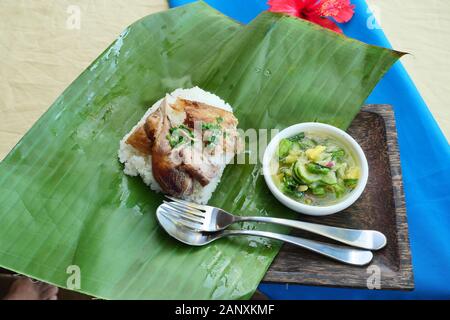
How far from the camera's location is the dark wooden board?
9.52 ft

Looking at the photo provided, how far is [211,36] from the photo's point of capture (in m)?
3.93

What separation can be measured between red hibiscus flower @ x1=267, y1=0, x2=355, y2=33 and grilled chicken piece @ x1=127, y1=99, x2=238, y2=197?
1322mm

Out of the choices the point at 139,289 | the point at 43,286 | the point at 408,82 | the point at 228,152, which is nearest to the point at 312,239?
the point at 228,152

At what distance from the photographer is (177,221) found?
310 cm

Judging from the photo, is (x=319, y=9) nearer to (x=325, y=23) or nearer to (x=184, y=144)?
(x=325, y=23)

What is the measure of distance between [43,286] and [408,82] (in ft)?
10.6

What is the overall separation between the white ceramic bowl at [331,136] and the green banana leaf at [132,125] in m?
0.14

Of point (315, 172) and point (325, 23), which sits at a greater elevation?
point (325, 23)

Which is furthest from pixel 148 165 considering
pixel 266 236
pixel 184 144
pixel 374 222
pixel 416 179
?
pixel 416 179

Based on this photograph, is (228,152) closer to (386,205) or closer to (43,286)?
(386,205)

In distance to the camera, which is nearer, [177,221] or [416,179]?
[177,221]

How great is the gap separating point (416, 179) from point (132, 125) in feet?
7.15

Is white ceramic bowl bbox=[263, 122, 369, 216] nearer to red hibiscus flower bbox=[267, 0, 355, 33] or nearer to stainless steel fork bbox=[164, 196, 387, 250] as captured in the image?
stainless steel fork bbox=[164, 196, 387, 250]

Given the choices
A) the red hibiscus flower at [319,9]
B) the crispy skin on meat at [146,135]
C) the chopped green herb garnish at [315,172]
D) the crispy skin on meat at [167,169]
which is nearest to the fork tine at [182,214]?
the crispy skin on meat at [167,169]
